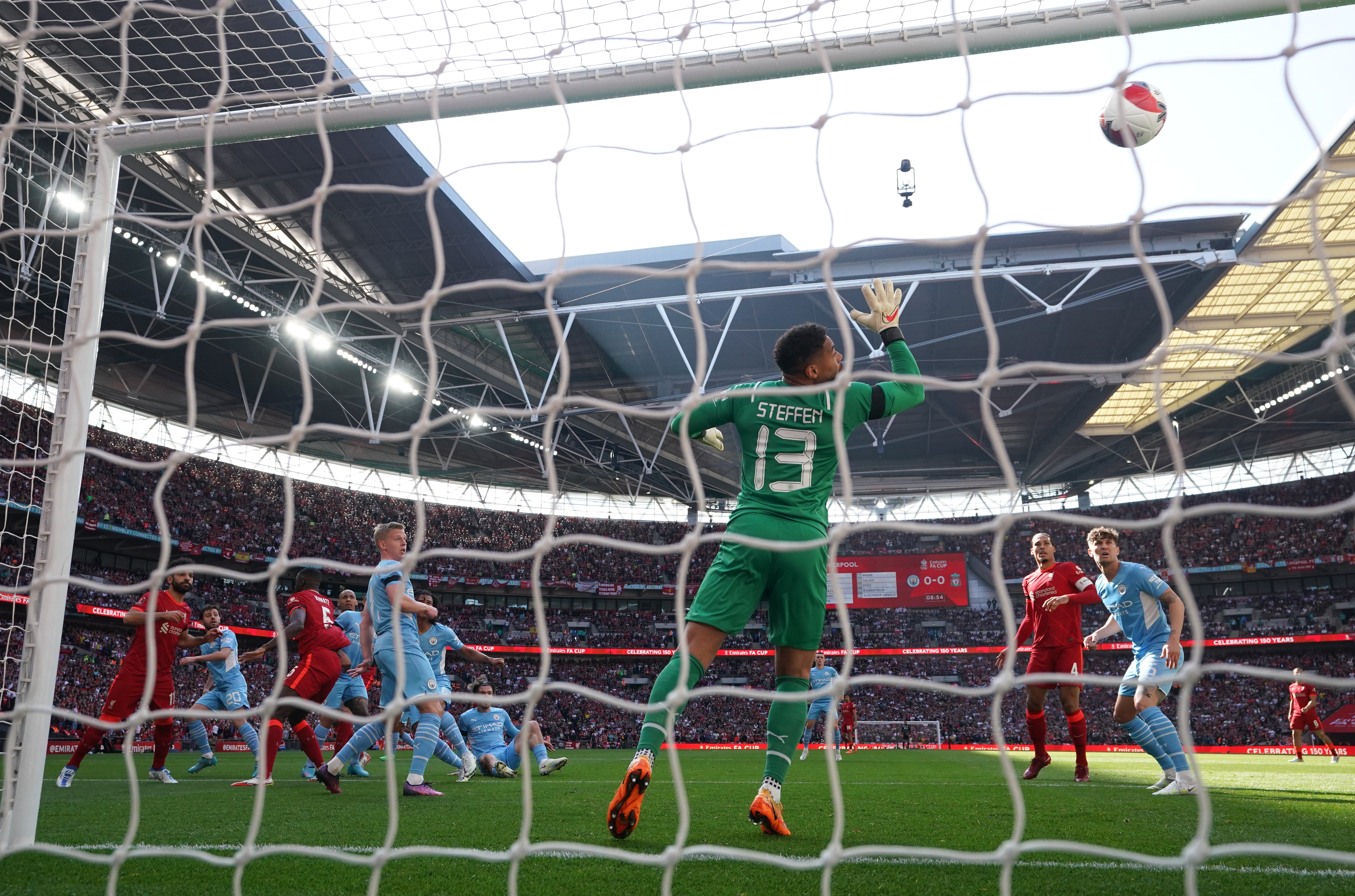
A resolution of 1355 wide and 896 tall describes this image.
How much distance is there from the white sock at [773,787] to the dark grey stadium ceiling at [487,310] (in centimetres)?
505

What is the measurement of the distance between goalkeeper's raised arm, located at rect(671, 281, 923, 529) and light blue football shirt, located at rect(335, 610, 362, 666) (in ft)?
16.3

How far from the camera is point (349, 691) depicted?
8.62 meters

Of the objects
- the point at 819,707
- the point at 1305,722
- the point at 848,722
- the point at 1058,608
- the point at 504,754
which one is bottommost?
the point at 848,722

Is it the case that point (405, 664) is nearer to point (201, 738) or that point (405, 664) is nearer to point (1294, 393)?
point (201, 738)

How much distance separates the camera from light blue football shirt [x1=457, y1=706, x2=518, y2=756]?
8.18m

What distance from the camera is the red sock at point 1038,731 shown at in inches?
253

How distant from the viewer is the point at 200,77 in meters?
7.83

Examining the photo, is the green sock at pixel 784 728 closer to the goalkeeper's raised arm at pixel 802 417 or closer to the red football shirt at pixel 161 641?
the goalkeeper's raised arm at pixel 802 417

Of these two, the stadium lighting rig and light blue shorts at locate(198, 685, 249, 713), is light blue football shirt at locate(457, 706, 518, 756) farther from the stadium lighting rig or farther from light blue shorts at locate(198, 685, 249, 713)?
the stadium lighting rig

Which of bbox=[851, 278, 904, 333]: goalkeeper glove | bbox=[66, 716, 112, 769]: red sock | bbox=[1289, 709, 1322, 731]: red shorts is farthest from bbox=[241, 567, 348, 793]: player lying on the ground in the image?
bbox=[1289, 709, 1322, 731]: red shorts

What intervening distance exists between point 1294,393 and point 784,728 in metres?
26.2

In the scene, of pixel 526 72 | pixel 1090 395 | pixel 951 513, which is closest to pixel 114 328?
pixel 526 72

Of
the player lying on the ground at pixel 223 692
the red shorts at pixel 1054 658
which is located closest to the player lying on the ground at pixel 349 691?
the player lying on the ground at pixel 223 692

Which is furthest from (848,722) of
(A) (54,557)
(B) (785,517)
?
(A) (54,557)
